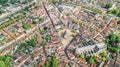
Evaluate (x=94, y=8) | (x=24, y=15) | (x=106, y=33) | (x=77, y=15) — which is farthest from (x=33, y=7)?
(x=106, y=33)

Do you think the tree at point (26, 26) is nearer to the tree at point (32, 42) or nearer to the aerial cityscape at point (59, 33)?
the aerial cityscape at point (59, 33)

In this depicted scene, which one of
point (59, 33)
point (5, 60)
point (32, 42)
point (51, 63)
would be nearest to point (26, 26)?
point (32, 42)

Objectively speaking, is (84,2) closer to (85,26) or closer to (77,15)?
(77,15)

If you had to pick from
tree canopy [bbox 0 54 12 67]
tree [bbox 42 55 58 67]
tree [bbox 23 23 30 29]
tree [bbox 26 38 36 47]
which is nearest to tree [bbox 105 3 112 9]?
tree [bbox 23 23 30 29]

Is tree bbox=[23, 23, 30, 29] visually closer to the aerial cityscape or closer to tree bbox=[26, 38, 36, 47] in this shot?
the aerial cityscape

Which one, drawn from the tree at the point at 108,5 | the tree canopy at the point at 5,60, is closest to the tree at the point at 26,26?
the tree canopy at the point at 5,60

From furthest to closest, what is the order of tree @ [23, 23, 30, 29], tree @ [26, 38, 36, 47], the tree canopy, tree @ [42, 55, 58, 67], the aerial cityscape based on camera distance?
tree @ [23, 23, 30, 29], tree @ [26, 38, 36, 47], the aerial cityscape, tree @ [42, 55, 58, 67], the tree canopy

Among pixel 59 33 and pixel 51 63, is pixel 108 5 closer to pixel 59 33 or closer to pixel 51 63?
pixel 59 33

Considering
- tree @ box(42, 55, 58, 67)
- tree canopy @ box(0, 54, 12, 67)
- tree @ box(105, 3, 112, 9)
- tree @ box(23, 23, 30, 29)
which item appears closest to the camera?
tree canopy @ box(0, 54, 12, 67)
